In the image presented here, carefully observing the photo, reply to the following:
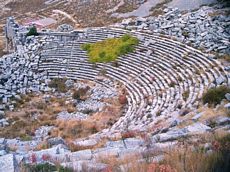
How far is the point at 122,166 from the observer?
9.57 metres

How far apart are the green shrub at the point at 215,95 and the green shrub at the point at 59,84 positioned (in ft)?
38.0

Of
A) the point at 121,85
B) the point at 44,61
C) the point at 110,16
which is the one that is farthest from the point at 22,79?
the point at 110,16

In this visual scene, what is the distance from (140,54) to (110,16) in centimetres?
1544

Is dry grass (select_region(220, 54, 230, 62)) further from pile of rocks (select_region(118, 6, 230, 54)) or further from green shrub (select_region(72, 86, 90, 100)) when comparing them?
green shrub (select_region(72, 86, 90, 100))

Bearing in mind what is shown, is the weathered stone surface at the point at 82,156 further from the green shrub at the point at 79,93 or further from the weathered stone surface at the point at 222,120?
the green shrub at the point at 79,93

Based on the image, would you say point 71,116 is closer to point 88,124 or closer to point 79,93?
point 88,124

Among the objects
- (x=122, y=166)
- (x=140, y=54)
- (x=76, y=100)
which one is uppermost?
(x=122, y=166)

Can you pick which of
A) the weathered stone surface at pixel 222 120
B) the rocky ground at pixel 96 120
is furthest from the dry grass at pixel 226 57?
the weathered stone surface at pixel 222 120

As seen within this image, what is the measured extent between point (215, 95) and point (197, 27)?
37.5 feet

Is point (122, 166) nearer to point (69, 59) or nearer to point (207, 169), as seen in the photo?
point (207, 169)

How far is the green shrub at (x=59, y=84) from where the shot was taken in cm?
2971

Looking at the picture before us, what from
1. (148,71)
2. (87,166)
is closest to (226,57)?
(148,71)

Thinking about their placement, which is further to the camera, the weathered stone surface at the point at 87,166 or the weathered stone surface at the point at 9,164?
the weathered stone surface at the point at 9,164

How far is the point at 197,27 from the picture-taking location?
30.6 meters
